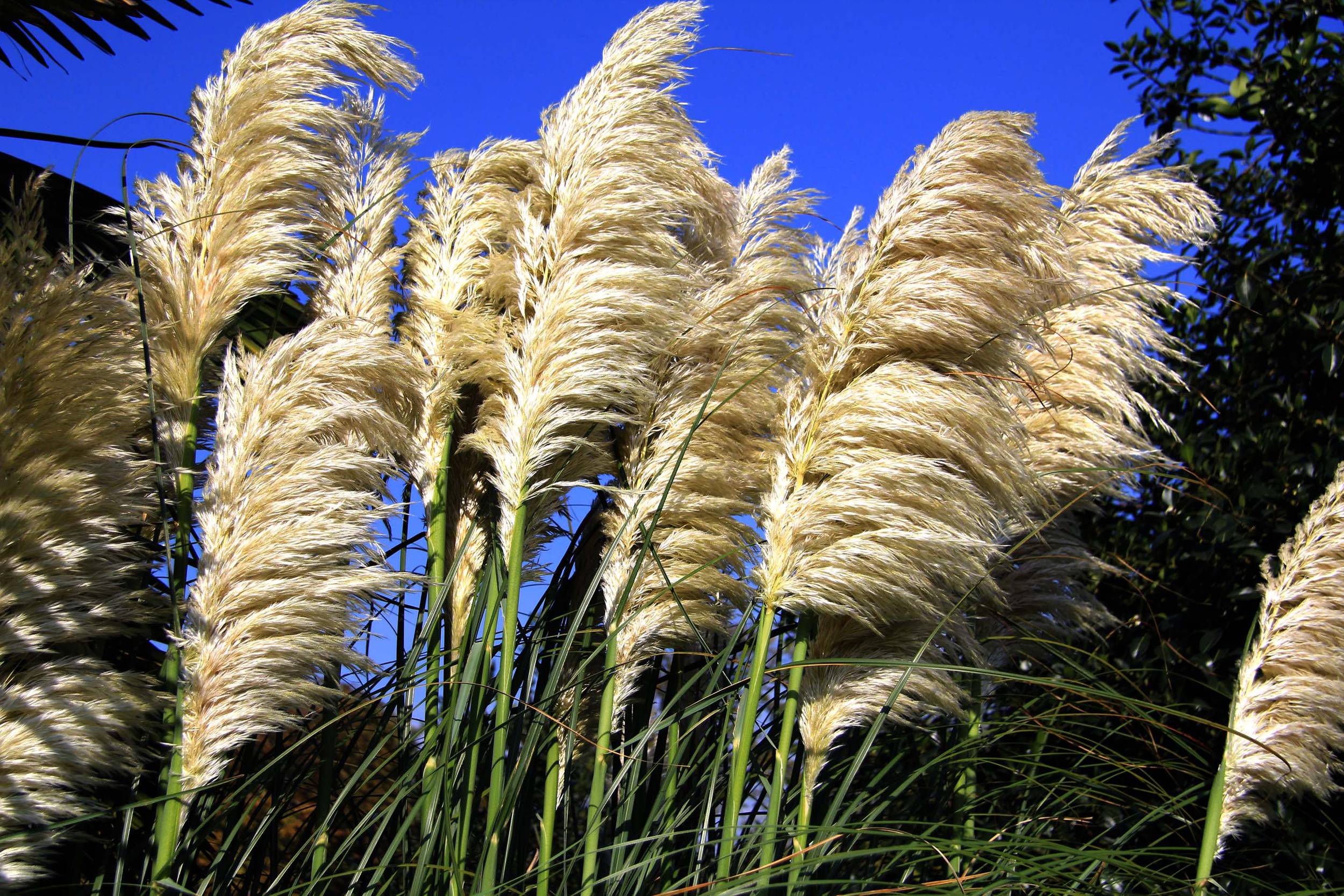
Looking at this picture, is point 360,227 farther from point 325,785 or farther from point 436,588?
point 325,785

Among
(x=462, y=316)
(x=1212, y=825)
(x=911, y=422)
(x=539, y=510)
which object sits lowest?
(x=1212, y=825)

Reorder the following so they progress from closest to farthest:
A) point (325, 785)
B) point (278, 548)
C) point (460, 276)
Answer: point (278, 548) < point (325, 785) < point (460, 276)

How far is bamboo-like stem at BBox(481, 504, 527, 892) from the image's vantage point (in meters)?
2.49

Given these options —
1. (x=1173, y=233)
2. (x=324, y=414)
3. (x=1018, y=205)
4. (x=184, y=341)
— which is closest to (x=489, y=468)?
(x=324, y=414)

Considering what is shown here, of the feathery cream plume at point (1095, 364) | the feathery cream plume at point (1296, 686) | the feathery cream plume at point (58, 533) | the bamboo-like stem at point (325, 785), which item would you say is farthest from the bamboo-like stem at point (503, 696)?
the feathery cream plume at point (1296, 686)

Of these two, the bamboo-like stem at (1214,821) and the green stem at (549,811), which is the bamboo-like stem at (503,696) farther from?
the bamboo-like stem at (1214,821)

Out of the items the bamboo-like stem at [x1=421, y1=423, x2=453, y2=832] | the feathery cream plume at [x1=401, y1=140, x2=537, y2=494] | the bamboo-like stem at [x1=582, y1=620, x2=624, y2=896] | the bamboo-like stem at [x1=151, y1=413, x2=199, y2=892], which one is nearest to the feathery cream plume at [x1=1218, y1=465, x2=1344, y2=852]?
the bamboo-like stem at [x1=582, y1=620, x2=624, y2=896]

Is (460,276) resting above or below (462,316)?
above

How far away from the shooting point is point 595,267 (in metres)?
2.77

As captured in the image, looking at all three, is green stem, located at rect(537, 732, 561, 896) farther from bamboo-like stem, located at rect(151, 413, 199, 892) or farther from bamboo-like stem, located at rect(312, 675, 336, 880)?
bamboo-like stem, located at rect(151, 413, 199, 892)

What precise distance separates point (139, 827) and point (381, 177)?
1896mm

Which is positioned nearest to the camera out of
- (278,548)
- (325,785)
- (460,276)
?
(278,548)

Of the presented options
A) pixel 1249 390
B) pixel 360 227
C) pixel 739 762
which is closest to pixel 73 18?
pixel 360 227

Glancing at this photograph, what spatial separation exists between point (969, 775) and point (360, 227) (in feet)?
8.41
